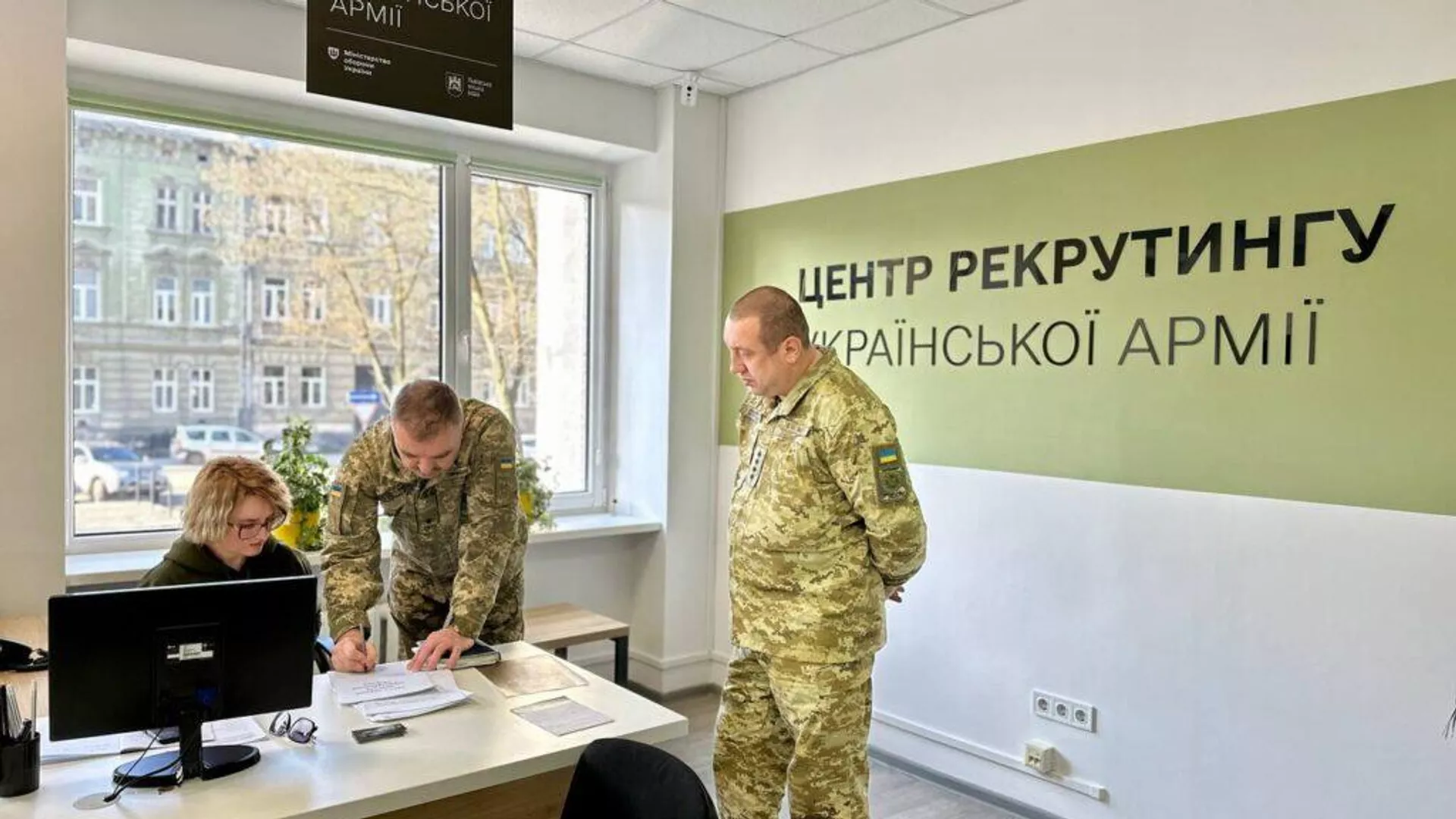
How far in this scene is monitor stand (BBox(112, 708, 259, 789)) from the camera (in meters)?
1.68

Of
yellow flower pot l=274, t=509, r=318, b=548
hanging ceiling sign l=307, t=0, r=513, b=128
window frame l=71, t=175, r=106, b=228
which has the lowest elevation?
yellow flower pot l=274, t=509, r=318, b=548

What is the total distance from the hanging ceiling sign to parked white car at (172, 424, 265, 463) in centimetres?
205

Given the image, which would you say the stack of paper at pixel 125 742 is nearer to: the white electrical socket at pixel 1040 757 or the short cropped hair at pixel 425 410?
the short cropped hair at pixel 425 410

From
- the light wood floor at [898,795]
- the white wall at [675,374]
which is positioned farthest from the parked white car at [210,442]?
the light wood floor at [898,795]

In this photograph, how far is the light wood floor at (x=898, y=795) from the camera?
345 cm

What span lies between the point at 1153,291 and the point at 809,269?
1.58m

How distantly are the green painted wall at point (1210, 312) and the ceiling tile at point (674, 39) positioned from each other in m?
0.82

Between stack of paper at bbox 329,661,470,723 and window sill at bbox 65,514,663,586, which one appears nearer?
stack of paper at bbox 329,661,470,723

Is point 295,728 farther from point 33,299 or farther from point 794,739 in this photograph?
point 33,299

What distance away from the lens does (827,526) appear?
246cm

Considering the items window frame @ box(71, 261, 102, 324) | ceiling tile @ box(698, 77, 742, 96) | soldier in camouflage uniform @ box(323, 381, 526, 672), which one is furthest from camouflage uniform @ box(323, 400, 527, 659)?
ceiling tile @ box(698, 77, 742, 96)

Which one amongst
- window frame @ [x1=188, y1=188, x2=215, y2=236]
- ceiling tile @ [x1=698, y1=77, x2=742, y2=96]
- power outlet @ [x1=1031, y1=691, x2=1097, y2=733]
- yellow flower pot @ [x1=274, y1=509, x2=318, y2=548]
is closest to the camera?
power outlet @ [x1=1031, y1=691, x2=1097, y2=733]

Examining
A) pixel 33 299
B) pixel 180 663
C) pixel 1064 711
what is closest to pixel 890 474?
pixel 1064 711

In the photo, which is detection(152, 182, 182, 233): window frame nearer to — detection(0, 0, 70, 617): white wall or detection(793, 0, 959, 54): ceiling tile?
detection(0, 0, 70, 617): white wall
